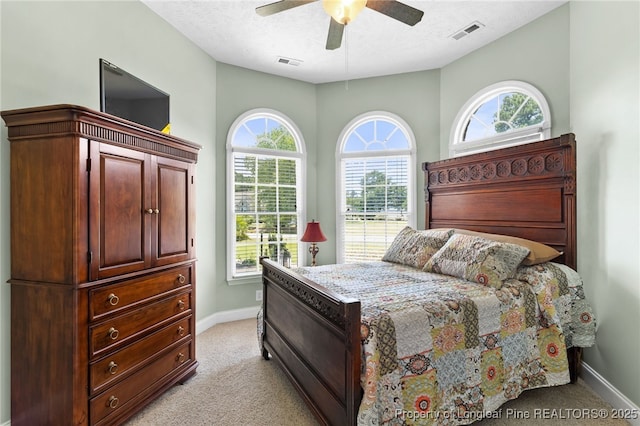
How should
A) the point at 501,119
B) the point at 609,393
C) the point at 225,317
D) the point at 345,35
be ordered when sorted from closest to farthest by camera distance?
the point at 609,393 < the point at 345,35 < the point at 501,119 < the point at 225,317

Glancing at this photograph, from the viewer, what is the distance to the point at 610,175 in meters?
2.15

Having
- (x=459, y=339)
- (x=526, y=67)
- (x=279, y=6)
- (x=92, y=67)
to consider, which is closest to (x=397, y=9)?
(x=279, y=6)

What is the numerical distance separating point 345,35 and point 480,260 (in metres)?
2.46

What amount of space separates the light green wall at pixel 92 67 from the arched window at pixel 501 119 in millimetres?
2921

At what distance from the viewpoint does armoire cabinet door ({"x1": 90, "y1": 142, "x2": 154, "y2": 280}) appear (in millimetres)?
1732

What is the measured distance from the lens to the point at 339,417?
163 cm

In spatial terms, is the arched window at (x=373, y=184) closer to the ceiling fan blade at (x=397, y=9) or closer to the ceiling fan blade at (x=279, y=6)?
the ceiling fan blade at (x=397, y=9)

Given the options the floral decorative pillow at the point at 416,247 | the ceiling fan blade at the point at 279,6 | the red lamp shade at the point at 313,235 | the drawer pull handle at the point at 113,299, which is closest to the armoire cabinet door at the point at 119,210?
the drawer pull handle at the point at 113,299

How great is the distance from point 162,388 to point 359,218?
2.87 m

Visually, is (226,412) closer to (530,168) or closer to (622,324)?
(622,324)

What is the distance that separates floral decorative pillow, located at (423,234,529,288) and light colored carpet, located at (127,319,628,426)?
2.73 ft

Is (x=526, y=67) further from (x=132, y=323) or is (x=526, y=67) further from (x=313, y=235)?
(x=132, y=323)

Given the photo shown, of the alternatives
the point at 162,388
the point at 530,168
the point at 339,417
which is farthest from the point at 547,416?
the point at 162,388

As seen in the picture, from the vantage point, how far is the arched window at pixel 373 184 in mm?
4090
